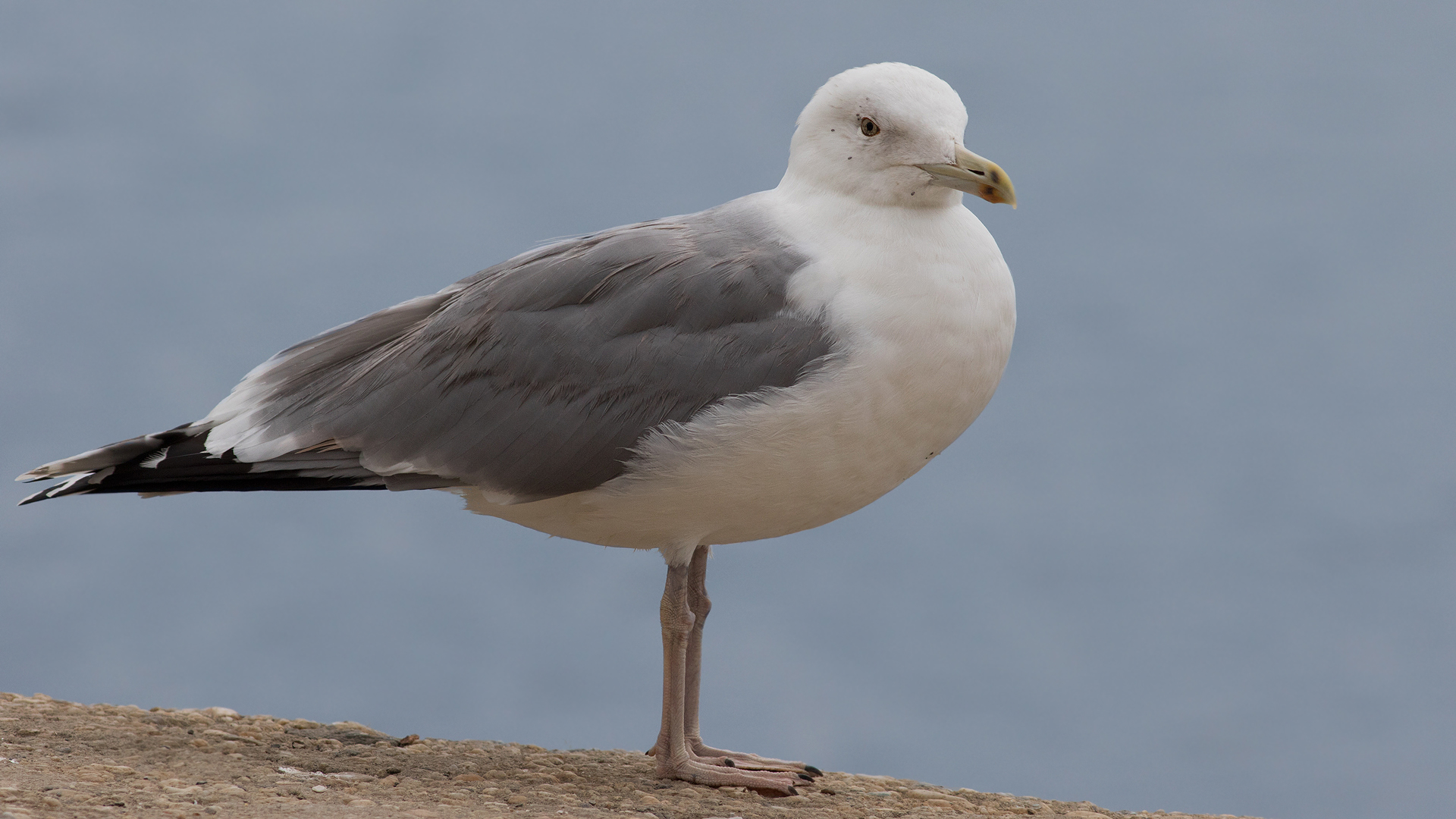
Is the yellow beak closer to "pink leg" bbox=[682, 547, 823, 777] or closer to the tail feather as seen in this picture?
"pink leg" bbox=[682, 547, 823, 777]

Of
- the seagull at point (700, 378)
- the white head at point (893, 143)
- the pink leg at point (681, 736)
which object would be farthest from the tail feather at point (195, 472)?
the white head at point (893, 143)

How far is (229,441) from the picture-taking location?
5.71m

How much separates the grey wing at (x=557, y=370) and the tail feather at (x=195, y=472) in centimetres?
1

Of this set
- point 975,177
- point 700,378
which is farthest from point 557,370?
point 975,177

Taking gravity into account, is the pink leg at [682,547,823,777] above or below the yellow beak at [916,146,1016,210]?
below

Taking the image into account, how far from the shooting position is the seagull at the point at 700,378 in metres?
5.17

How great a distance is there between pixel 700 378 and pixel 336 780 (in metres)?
2.06

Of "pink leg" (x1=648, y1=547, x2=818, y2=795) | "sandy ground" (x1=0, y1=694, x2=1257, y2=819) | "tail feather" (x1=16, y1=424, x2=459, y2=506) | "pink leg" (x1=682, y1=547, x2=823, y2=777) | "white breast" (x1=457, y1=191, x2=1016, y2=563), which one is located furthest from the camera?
"pink leg" (x1=682, y1=547, x2=823, y2=777)

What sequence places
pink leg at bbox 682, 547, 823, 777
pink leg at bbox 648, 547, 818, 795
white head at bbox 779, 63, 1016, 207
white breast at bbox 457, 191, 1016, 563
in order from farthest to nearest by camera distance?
pink leg at bbox 682, 547, 823, 777
pink leg at bbox 648, 547, 818, 795
white head at bbox 779, 63, 1016, 207
white breast at bbox 457, 191, 1016, 563

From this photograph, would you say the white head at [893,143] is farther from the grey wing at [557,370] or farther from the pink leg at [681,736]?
the pink leg at [681,736]

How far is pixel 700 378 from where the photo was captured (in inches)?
205

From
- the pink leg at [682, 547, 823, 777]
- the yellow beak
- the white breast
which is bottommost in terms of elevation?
the pink leg at [682, 547, 823, 777]

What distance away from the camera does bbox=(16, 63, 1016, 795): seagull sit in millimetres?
5168

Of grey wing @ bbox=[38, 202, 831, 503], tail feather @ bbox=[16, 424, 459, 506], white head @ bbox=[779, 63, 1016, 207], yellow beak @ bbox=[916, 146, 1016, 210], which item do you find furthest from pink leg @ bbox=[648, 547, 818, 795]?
yellow beak @ bbox=[916, 146, 1016, 210]
